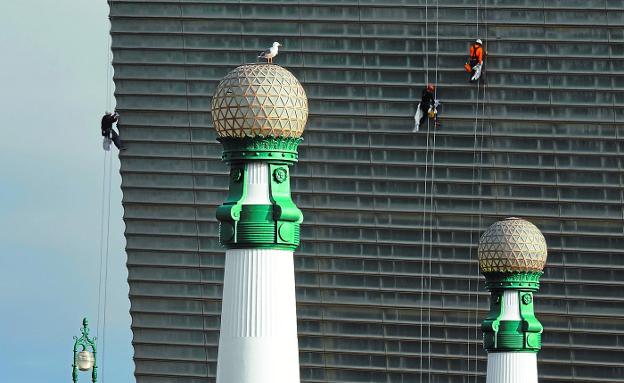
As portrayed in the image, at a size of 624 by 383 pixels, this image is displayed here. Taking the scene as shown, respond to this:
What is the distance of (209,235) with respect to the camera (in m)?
73.8

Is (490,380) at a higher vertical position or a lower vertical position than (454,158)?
lower

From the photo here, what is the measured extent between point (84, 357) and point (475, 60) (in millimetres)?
32780

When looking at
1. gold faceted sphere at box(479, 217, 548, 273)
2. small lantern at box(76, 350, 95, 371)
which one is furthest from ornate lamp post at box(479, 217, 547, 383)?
small lantern at box(76, 350, 95, 371)

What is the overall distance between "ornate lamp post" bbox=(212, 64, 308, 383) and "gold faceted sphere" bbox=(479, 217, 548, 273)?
37.0ft

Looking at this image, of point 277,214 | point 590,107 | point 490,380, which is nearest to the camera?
point 277,214

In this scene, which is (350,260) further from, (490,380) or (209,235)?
(490,380)

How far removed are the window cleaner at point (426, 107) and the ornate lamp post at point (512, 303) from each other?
1687 inches

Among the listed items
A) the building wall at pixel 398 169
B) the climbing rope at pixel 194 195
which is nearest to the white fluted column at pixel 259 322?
the building wall at pixel 398 169

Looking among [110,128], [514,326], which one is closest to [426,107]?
[110,128]

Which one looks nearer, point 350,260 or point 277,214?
point 277,214

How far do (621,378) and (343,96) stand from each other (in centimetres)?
1374

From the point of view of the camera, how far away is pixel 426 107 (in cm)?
7081

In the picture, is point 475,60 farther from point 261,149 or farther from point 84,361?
point 261,149

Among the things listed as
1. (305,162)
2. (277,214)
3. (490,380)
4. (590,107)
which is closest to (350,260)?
(305,162)
